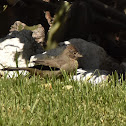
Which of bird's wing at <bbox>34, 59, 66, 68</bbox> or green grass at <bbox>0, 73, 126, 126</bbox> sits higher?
bird's wing at <bbox>34, 59, 66, 68</bbox>

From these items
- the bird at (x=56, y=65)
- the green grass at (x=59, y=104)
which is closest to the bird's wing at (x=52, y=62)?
the bird at (x=56, y=65)

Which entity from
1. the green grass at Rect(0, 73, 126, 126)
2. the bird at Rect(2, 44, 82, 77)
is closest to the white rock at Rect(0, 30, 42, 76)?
the bird at Rect(2, 44, 82, 77)

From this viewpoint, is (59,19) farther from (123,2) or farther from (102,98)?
(102,98)

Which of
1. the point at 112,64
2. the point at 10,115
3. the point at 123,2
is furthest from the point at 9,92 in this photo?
the point at 123,2

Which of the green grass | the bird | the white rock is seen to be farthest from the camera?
the white rock

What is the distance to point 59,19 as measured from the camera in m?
8.53

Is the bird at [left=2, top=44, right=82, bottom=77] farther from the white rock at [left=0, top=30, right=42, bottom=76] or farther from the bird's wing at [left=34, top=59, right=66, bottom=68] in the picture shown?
the white rock at [left=0, top=30, right=42, bottom=76]

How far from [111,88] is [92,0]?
4097 mm

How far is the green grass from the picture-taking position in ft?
10.2

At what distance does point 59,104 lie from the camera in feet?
11.9

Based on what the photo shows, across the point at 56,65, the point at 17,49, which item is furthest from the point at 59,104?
the point at 17,49

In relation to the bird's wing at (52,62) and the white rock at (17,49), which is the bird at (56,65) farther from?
the white rock at (17,49)

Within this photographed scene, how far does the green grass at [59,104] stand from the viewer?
3096 mm

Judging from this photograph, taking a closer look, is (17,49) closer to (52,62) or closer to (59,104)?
(52,62)
